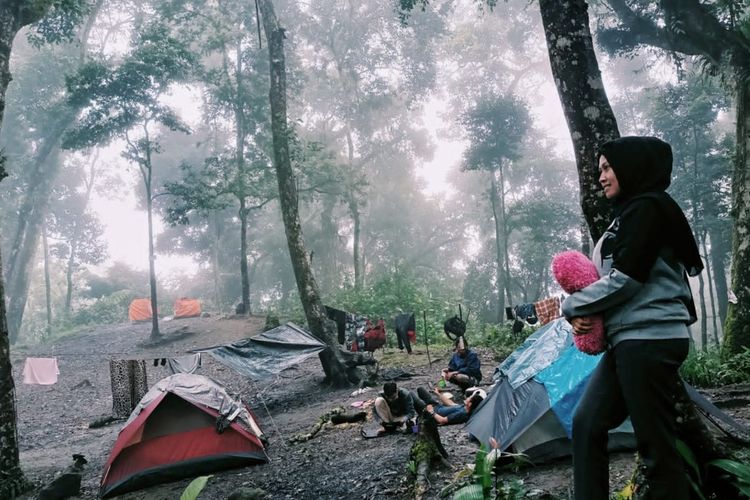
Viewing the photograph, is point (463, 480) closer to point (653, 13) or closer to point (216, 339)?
point (653, 13)

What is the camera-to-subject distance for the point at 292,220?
37.9 ft

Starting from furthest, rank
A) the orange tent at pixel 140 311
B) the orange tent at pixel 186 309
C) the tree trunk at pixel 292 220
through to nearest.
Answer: the orange tent at pixel 140 311, the orange tent at pixel 186 309, the tree trunk at pixel 292 220

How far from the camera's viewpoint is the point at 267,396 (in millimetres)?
10992

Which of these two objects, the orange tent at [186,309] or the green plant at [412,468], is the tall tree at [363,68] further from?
the green plant at [412,468]

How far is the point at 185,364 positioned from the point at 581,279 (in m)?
8.20

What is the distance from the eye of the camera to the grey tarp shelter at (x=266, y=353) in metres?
8.48

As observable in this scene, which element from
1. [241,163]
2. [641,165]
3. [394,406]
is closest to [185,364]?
[394,406]

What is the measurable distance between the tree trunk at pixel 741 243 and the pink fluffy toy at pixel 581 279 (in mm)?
7081

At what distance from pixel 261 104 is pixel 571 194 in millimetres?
19720

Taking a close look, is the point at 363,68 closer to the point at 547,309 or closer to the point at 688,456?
the point at 547,309

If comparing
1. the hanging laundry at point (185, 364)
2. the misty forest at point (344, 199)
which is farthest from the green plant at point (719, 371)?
the hanging laundry at point (185, 364)

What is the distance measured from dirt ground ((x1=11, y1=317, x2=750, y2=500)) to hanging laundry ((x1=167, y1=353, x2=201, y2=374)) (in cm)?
99

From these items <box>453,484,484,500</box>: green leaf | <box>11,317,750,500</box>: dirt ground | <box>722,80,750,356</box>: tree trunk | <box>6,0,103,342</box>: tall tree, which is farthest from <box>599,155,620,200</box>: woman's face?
<box>6,0,103,342</box>: tall tree

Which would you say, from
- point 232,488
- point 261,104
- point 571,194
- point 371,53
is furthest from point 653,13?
point 571,194
